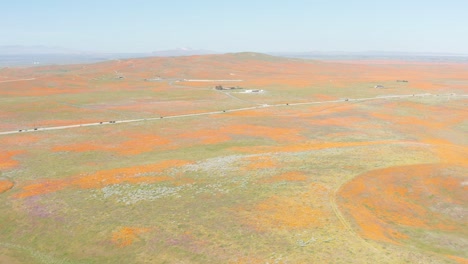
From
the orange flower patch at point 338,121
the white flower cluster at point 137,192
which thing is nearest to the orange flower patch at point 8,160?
the white flower cluster at point 137,192

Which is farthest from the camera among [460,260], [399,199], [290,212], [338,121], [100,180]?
[338,121]

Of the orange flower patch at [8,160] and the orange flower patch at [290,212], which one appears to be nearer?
the orange flower patch at [290,212]

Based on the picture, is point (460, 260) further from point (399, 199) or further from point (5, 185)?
point (5, 185)

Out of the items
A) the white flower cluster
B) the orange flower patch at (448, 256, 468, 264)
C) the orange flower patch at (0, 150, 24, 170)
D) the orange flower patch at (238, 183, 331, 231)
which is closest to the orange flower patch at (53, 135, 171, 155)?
Answer: the orange flower patch at (0, 150, 24, 170)

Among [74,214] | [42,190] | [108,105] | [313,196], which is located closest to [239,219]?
[313,196]

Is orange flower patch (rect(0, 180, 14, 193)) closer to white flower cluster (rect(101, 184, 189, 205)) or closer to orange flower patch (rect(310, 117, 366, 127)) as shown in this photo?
white flower cluster (rect(101, 184, 189, 205))

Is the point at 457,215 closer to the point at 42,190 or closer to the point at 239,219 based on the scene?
the point at 239,219

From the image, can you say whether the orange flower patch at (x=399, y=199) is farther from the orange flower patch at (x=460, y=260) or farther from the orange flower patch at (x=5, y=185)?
the orange flower patch at (x=5, y=185)

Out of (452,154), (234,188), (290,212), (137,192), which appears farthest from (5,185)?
(452,154)
